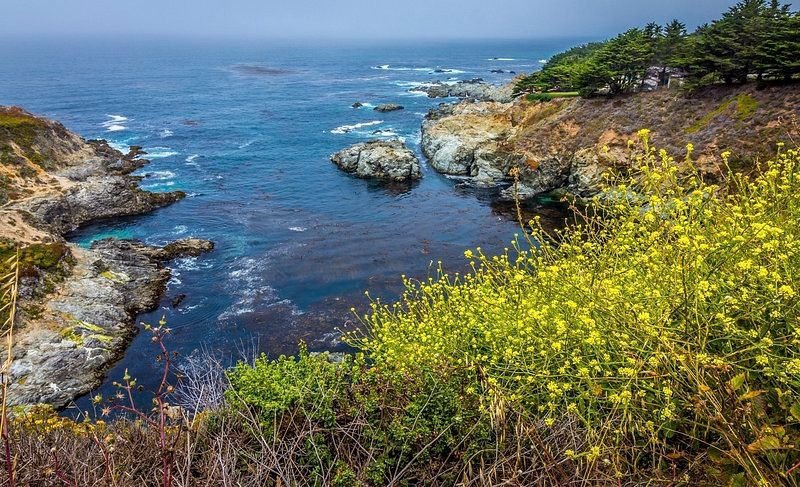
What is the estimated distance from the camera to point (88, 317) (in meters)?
25.5

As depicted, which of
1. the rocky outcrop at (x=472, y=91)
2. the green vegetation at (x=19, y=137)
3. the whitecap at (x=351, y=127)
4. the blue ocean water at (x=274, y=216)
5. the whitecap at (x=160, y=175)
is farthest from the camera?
the rocky outcrop at (x=472, y=91)

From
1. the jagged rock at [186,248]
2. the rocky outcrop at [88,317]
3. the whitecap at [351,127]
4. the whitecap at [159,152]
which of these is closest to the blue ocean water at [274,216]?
the whitecap at [159,152]

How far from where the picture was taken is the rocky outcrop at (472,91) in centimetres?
8769

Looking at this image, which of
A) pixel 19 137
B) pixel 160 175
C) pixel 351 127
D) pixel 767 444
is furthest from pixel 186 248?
pixel 351 127

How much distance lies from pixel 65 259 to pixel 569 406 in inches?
1254

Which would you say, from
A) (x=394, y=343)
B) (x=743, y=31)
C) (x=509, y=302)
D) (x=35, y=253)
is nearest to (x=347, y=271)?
(x=35, y=253)

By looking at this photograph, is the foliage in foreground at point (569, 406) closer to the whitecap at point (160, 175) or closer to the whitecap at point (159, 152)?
the whitecap at point (160, 175)

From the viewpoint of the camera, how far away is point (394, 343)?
12.4m

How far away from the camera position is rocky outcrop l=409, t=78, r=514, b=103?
8769 cm

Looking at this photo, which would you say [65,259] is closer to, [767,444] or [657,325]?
[657,325]

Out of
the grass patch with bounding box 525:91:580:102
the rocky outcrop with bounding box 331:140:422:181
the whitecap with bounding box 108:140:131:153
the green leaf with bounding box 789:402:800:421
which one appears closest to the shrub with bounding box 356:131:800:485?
the green leaf with bounding box 789:402:800:421

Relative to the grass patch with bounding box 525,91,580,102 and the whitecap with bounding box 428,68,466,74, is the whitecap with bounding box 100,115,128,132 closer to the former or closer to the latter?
the grass patch with bounding box 525,91,580,102

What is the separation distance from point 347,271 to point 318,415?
82.4 ft

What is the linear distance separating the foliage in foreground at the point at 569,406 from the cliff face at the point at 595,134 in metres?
31.5
